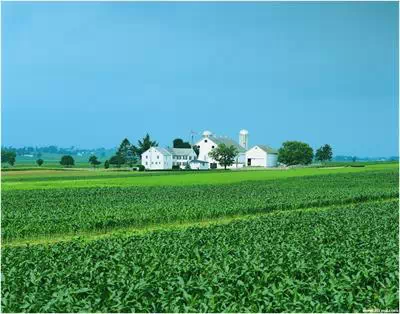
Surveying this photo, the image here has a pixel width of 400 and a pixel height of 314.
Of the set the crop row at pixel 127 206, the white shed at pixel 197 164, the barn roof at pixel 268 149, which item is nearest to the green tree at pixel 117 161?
the white shed at pixel 197 164

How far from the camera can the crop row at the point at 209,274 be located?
10547 millimetres

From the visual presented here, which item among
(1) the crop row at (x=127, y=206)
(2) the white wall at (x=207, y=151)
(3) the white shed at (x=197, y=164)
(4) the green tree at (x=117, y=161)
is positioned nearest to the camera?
(1) the crop row at (x=127, y=206)

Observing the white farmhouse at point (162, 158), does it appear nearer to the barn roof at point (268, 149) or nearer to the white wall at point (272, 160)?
the barn roof at point (268, 149)

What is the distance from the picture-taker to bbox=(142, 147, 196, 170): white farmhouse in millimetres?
118250

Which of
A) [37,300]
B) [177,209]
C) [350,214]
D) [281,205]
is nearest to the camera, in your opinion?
[37,300]

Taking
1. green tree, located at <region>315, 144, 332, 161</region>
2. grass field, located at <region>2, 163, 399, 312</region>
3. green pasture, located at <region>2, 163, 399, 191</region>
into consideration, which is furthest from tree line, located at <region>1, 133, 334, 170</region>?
grass field, located at <region>2, 163, 399, 312</region>

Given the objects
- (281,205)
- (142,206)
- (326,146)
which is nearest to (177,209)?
(142,206)

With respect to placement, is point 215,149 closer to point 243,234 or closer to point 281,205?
point 281,205

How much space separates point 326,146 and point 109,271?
151830 millimetres

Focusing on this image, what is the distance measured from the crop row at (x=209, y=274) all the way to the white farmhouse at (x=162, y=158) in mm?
98850

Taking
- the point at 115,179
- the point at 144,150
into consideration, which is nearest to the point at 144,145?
the point at 144,150

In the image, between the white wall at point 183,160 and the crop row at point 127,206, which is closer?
the crop row at point 127,206

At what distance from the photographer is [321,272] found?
12.7m

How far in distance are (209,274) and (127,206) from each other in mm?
19511
